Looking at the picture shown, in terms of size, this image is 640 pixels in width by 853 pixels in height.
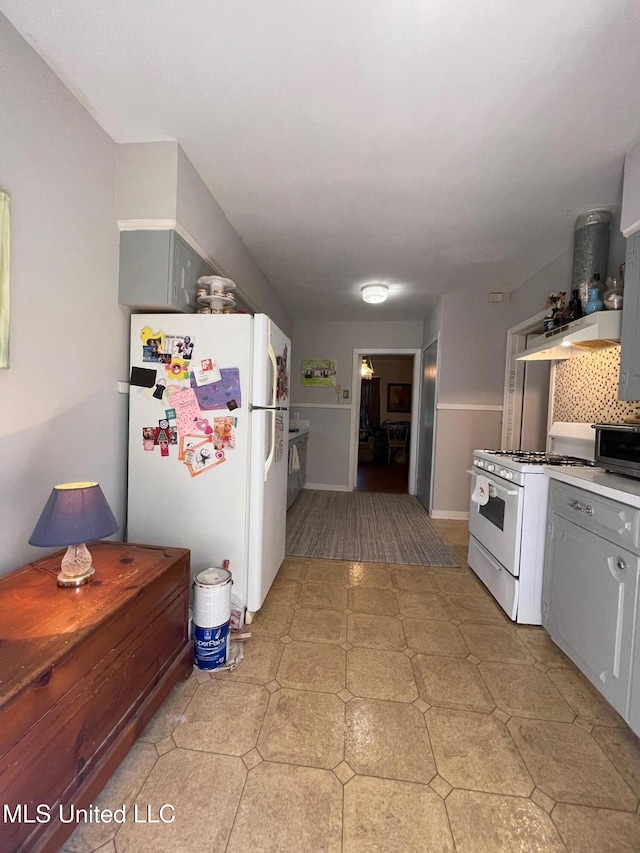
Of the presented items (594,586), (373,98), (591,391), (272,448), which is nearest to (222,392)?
(272,448)

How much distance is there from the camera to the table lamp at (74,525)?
3.56 feet

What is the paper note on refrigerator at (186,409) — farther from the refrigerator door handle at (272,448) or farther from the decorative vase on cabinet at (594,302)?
the decorative vase on cabinet at (594,302)

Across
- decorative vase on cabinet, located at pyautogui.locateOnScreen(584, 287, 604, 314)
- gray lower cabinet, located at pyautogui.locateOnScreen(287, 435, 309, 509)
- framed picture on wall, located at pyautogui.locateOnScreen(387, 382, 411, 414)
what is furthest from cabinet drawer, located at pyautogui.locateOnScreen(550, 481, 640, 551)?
framed picture on wall, located at pyautogui.locateOnScreen(387, 382, 411, 414)

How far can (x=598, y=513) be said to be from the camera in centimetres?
150

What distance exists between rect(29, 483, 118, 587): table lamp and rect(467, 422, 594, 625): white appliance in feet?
6.41

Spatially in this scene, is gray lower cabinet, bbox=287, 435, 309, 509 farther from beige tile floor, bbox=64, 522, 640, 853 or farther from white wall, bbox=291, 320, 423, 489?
beige tile floor, bbox=64, 522, 640, 853

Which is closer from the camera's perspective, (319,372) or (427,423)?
(427,423)

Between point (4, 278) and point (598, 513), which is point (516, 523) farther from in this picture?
point (4, 278)

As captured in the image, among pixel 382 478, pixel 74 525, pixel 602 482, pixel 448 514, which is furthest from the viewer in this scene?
pixel 382 478

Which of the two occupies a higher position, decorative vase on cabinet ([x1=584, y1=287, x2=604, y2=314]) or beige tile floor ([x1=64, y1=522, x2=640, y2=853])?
decorative vase on cabinet ([x1=584, y1=287, x2=604, y2=314])

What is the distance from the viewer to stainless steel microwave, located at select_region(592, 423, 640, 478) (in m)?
1.66

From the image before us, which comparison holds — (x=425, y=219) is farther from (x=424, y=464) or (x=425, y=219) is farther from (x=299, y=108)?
(x=424, y=464)

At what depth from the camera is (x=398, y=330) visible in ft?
16.5

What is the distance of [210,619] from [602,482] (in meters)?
1.78
